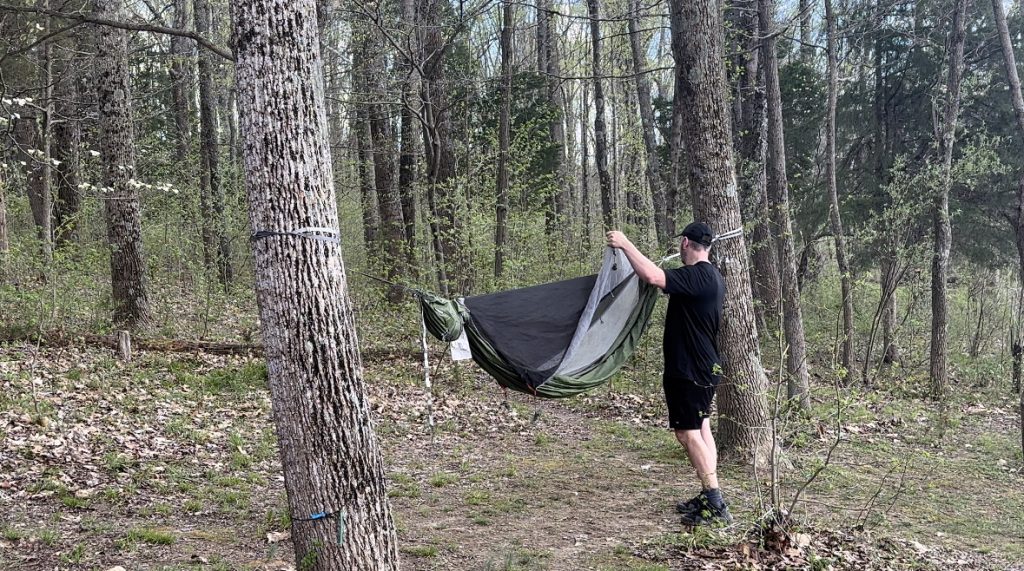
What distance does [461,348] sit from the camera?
4824mm

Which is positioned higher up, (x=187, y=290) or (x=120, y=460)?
(x=187, y=290)

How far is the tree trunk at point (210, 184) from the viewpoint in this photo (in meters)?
10.2

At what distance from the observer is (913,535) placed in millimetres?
4535

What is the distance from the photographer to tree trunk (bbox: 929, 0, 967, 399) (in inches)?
395

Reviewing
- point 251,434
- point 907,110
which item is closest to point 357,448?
point 251,434

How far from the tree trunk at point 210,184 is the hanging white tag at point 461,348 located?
5947 mm

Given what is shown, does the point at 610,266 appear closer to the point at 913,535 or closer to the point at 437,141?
the point at 913,535

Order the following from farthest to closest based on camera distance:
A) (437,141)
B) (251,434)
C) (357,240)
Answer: (357,240) → (437,141) → (251,434)

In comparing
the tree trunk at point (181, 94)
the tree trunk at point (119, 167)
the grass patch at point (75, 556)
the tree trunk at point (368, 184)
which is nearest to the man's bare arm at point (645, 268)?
the grass patch at point (75, 556)

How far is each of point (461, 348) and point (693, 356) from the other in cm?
154

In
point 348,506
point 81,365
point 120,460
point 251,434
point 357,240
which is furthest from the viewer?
point 357,240

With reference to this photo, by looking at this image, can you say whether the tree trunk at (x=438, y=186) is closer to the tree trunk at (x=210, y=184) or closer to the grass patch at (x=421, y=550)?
the tree trunk at (x=210, y=184)

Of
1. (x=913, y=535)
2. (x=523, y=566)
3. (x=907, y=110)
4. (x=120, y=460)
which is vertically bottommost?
(x=913, y=535)

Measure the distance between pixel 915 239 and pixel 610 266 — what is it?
1074 cm
